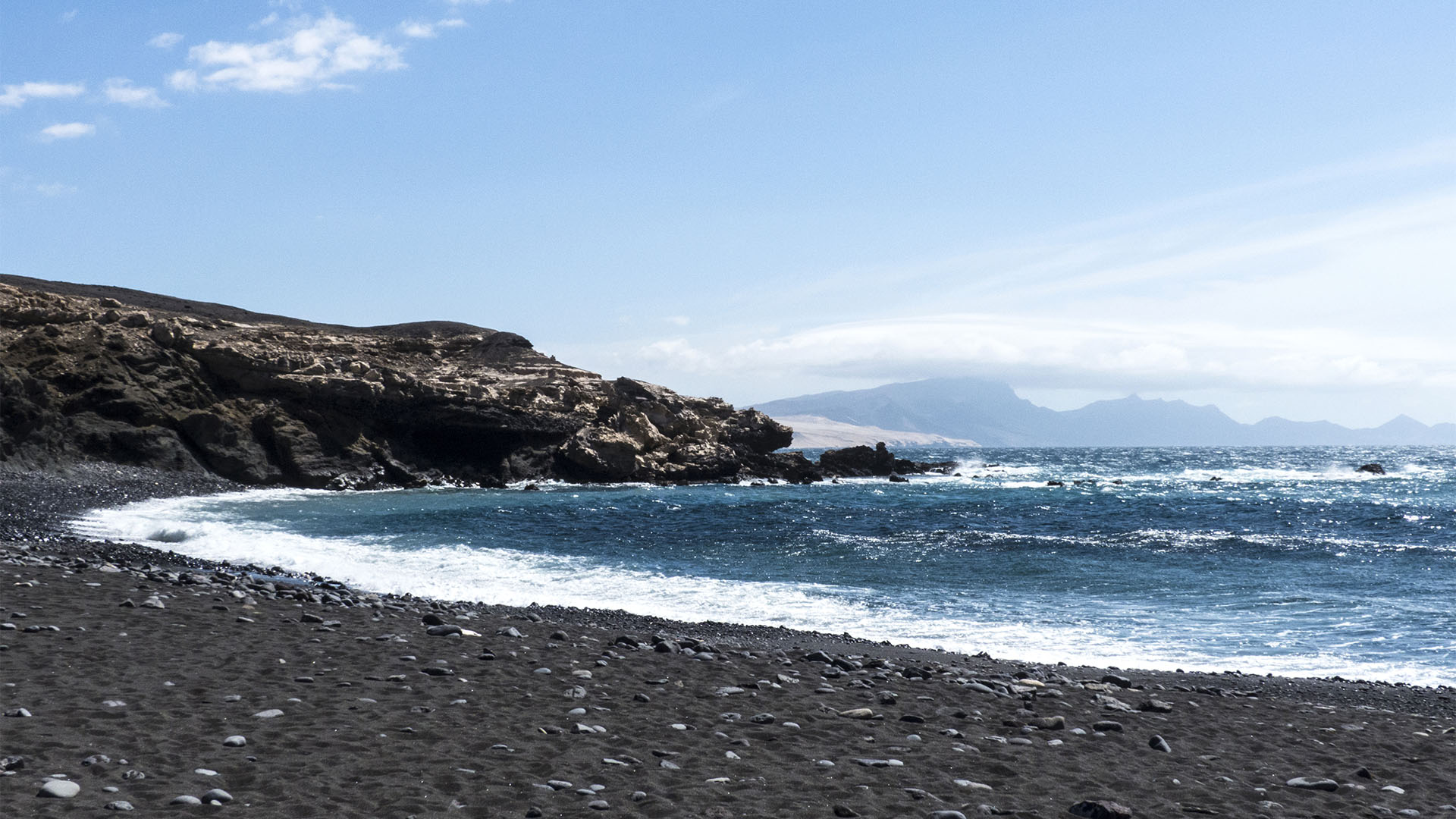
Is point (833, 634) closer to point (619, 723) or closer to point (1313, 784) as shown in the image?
point (619, 723)

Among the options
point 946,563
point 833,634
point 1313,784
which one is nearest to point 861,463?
point 946,563

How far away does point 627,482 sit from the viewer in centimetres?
5838

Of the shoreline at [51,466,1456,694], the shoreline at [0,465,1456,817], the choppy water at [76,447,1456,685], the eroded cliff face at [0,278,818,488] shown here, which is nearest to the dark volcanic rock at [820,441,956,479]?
the eroded cliff face at [0,278,818,488]

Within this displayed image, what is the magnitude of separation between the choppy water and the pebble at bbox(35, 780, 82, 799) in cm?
1059

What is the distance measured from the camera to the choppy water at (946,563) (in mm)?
14258

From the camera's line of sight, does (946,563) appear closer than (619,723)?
No

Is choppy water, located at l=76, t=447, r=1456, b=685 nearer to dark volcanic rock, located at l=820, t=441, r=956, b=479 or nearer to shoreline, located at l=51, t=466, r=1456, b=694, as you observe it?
shoreline, located at l=51, t=466, r=1456, b=694

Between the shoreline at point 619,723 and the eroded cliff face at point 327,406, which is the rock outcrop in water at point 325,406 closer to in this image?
the eroded cliff face at point 327,406

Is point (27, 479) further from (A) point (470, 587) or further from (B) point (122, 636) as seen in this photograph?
(B) point (122, 636)

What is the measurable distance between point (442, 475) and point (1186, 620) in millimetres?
44276

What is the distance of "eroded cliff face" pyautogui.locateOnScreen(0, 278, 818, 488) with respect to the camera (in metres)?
41.6

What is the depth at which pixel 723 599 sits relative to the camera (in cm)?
1700

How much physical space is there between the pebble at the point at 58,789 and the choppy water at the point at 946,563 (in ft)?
34.8

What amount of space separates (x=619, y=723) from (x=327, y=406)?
1847 inches
